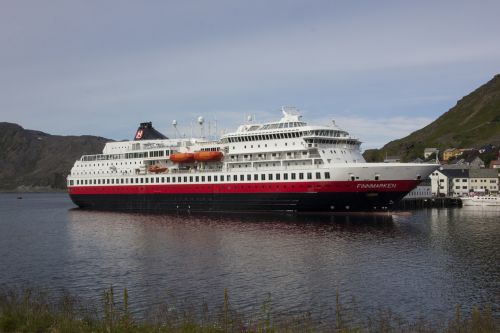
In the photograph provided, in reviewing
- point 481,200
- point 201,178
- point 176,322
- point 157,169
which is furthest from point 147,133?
point 176,322

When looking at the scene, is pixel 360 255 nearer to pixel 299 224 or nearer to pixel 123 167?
pixel 299 224

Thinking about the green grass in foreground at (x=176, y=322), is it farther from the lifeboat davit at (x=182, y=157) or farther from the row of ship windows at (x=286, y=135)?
the lifeboat davit at (x=182, y=157)

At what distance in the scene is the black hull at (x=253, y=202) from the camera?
1998 inches

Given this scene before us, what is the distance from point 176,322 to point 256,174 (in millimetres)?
38688

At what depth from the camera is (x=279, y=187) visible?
53438 mm

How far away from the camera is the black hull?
1998 inches

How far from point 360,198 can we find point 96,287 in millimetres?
33011

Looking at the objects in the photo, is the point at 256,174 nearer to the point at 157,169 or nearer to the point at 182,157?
the point at 182,157

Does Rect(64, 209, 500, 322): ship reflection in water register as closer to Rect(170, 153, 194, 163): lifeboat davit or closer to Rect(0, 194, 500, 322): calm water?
Rect(0, 194, 500, 322): calm water

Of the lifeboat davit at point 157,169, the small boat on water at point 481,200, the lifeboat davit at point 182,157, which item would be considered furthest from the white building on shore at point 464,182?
the lifeboat davit at point 157,169

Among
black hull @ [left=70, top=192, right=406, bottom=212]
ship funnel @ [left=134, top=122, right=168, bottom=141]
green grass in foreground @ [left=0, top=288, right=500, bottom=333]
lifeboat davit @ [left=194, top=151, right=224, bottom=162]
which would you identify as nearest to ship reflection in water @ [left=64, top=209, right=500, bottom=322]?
green grass in foreground @ [left=0, top=288, right=500, bottom=333]

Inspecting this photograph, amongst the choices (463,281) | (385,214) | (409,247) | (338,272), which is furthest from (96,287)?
(385,214)

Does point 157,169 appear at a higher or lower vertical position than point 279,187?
higher

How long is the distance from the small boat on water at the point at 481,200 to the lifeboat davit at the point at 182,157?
48472mm
